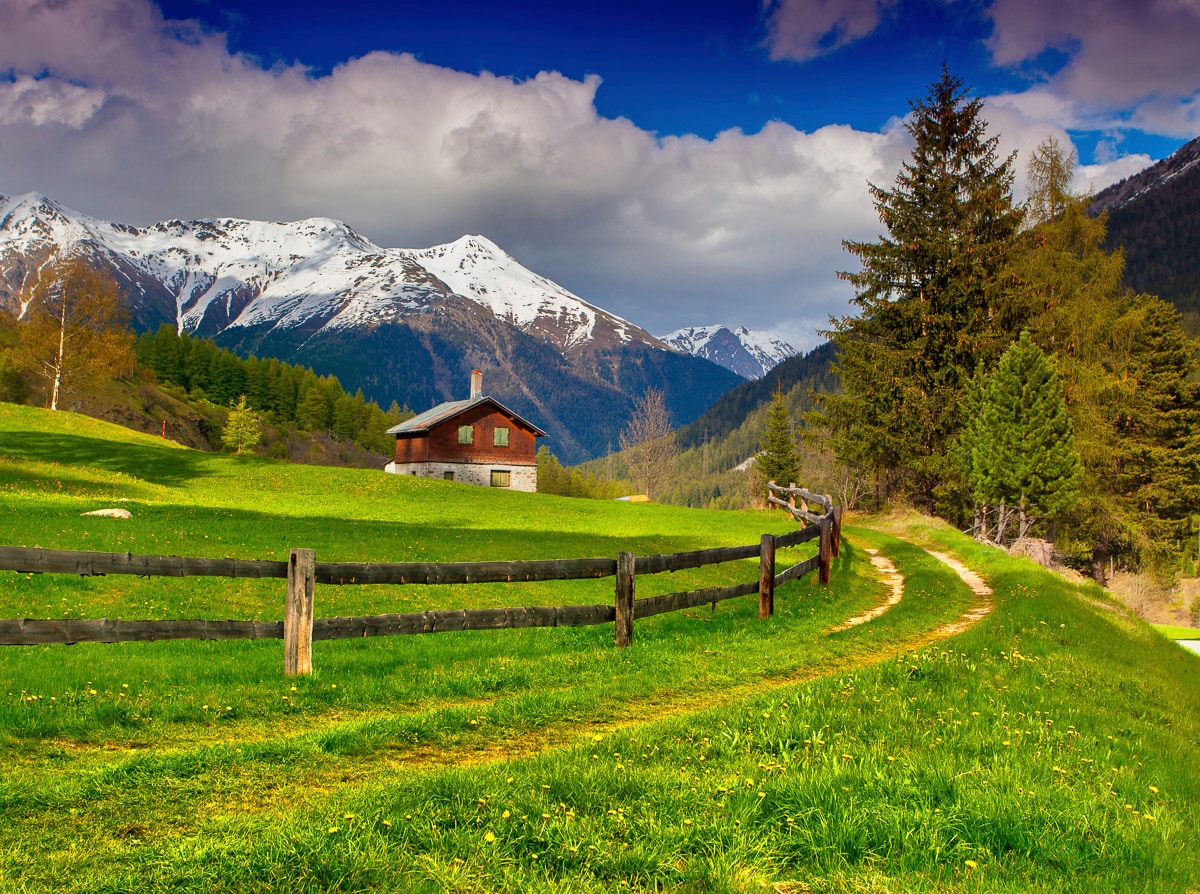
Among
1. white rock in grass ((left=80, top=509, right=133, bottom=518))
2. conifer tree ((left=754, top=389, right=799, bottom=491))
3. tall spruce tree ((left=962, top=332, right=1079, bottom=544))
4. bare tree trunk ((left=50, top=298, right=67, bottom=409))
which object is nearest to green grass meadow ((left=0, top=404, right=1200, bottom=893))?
white rock in grass ((left=80, top=509, right=133, bottom=518))

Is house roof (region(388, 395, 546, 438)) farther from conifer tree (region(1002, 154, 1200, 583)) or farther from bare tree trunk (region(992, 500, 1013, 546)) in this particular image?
conifer tree (region(1002, 154, 1200, 583))

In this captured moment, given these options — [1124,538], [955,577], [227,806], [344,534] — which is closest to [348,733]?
[227,806]

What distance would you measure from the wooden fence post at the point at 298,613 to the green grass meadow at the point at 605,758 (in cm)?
28

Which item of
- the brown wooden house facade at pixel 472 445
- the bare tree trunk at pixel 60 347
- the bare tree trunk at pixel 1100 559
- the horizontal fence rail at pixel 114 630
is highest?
the bare tree trunk at pixel 60 347

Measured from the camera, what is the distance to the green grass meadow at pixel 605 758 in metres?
4.23

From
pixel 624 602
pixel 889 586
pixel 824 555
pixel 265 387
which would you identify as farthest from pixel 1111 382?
pixel 265 387

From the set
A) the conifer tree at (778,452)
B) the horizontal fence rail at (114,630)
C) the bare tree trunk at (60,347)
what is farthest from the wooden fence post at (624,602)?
the bare tree trunk at (60,347)

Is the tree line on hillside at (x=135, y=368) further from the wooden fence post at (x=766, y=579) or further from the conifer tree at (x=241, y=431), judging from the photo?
the wooden fence post at (x=766, y=579)

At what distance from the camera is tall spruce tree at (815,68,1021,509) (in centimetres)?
4078

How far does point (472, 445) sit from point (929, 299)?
1775 inches

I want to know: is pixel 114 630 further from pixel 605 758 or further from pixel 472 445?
pixel 472 445

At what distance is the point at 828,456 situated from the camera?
75.5 metres

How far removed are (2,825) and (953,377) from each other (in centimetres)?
4427

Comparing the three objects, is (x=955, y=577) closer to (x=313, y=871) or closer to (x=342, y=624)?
(x=342, y=624)
